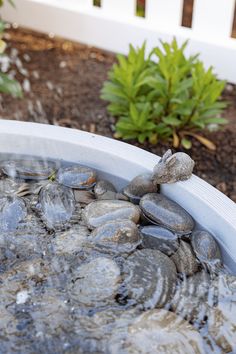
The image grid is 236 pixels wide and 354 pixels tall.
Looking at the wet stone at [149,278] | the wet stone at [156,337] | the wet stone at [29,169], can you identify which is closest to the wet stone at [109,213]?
Result: the wet stone at [149,278]

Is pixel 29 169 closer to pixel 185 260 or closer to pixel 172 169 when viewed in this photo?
pixel 172 169

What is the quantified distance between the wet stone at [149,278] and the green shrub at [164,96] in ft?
3.05

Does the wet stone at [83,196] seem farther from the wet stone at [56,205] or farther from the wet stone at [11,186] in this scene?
the wet stone at [11,186]

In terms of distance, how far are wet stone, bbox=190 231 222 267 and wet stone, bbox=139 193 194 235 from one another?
63mm

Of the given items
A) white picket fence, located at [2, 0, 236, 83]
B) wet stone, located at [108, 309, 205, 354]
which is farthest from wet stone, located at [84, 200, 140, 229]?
white picket fence, located at [2, 0, 236, 83]

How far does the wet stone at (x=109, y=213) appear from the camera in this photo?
169 centimetres

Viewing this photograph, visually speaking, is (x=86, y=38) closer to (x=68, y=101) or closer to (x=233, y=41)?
(x=68, y=101)

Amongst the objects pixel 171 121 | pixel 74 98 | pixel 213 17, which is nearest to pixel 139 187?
pixel 171 121

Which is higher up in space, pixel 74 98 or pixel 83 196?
pixel 83 196

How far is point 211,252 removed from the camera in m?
1.59

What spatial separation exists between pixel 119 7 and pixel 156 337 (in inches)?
87.9

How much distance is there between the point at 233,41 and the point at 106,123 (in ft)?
2.70

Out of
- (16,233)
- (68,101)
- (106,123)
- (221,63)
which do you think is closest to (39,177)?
(16,233)

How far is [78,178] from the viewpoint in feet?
6.05
